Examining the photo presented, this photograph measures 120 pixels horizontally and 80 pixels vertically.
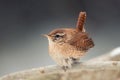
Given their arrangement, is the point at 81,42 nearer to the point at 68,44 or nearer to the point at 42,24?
the point at 68,44

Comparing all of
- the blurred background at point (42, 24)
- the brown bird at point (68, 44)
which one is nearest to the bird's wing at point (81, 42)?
the brown bird at point (68, 44)

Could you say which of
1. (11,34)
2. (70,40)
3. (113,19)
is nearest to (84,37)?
(70,40)

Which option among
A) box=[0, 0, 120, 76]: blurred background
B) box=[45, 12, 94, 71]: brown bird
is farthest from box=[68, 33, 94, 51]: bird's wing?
box=[0, 0, 120, 76]: blurred background

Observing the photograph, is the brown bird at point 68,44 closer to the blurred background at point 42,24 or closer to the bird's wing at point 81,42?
the bird's wing at point 81,42

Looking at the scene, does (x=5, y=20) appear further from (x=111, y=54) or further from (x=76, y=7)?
(x=111, y=54)

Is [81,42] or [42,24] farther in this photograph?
[42,24]

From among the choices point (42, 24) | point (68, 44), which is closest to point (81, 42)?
point (68, 44)
